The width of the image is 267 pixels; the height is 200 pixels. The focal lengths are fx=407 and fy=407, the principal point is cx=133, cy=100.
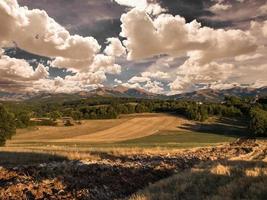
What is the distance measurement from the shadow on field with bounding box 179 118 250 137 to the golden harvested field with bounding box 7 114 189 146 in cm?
772

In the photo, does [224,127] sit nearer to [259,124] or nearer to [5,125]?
[259,124]

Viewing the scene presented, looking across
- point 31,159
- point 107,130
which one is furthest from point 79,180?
point 107,130

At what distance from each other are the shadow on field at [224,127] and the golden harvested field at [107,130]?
7717mm

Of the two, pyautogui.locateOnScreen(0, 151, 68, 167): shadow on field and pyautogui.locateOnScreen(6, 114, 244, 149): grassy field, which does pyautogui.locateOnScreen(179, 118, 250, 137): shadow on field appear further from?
pyautogui.locateOnScreen(0, 151, 68, 167): shadow on field

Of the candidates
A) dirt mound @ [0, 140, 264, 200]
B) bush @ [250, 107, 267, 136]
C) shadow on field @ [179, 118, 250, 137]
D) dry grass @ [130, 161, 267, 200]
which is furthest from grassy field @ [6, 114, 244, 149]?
dry grass @ [130, 161, 267, 200]

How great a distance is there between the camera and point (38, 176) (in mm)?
31219

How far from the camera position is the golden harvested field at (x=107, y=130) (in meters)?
146

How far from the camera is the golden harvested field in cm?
14586

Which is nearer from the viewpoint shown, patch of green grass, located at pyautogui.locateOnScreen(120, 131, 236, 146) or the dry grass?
the dry grass

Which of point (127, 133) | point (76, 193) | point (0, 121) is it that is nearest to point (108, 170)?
point (76, 193)

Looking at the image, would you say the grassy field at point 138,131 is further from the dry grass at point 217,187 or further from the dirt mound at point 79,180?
the dry grass at point 217,187

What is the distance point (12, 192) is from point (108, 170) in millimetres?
9226

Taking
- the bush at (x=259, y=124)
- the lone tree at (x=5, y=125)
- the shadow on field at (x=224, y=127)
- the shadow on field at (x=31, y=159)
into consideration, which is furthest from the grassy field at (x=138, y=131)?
the shadow on field at (x=31, y=159)

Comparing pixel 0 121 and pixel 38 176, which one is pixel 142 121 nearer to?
pixel 0 121
